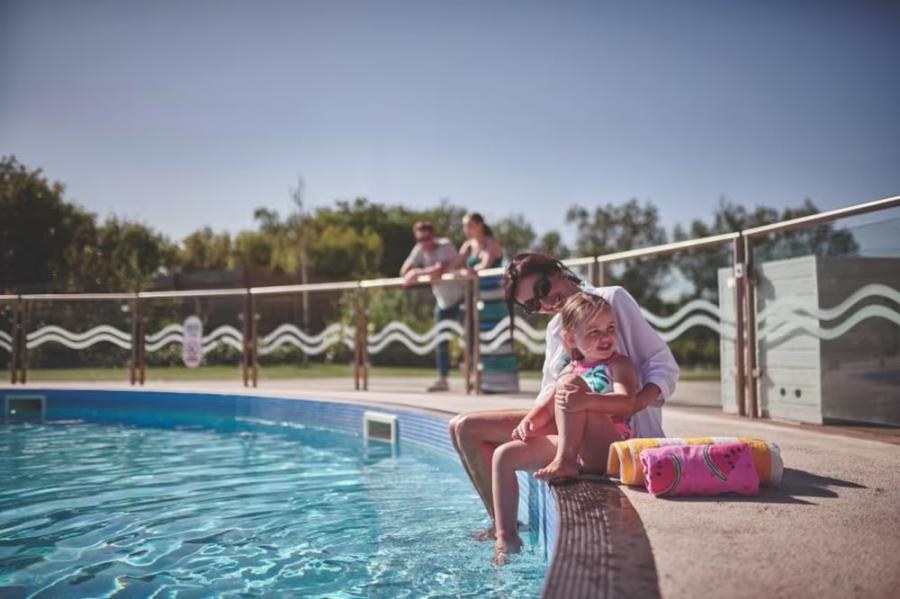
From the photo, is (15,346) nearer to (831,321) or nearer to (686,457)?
(831,321)

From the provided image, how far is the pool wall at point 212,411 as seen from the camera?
6062 millimetres

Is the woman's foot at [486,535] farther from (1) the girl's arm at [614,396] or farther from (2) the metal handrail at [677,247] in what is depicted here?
(2) the metal handrail at [677,247]

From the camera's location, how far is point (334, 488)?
182 inches

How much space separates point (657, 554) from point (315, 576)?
1.50 metres

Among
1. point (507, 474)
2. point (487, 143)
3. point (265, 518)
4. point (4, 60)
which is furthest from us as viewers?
point (487, 143)

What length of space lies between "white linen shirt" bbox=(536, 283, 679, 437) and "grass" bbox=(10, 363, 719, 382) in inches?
225

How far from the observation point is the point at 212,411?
8.45 metres

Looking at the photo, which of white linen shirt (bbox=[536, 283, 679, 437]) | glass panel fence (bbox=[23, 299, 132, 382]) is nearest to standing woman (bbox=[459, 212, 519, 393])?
white linen shirt (bbox=[536, 283, 679, 437])

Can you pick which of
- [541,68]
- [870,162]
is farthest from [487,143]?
[870,162]

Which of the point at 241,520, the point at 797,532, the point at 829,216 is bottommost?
the point at 241,520

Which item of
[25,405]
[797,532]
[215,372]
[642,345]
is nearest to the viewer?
[797,532]

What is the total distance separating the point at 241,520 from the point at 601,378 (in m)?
2.11

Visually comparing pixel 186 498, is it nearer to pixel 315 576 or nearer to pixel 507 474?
pixel 315 576

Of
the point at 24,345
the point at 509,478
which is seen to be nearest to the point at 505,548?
the point at 509,478
